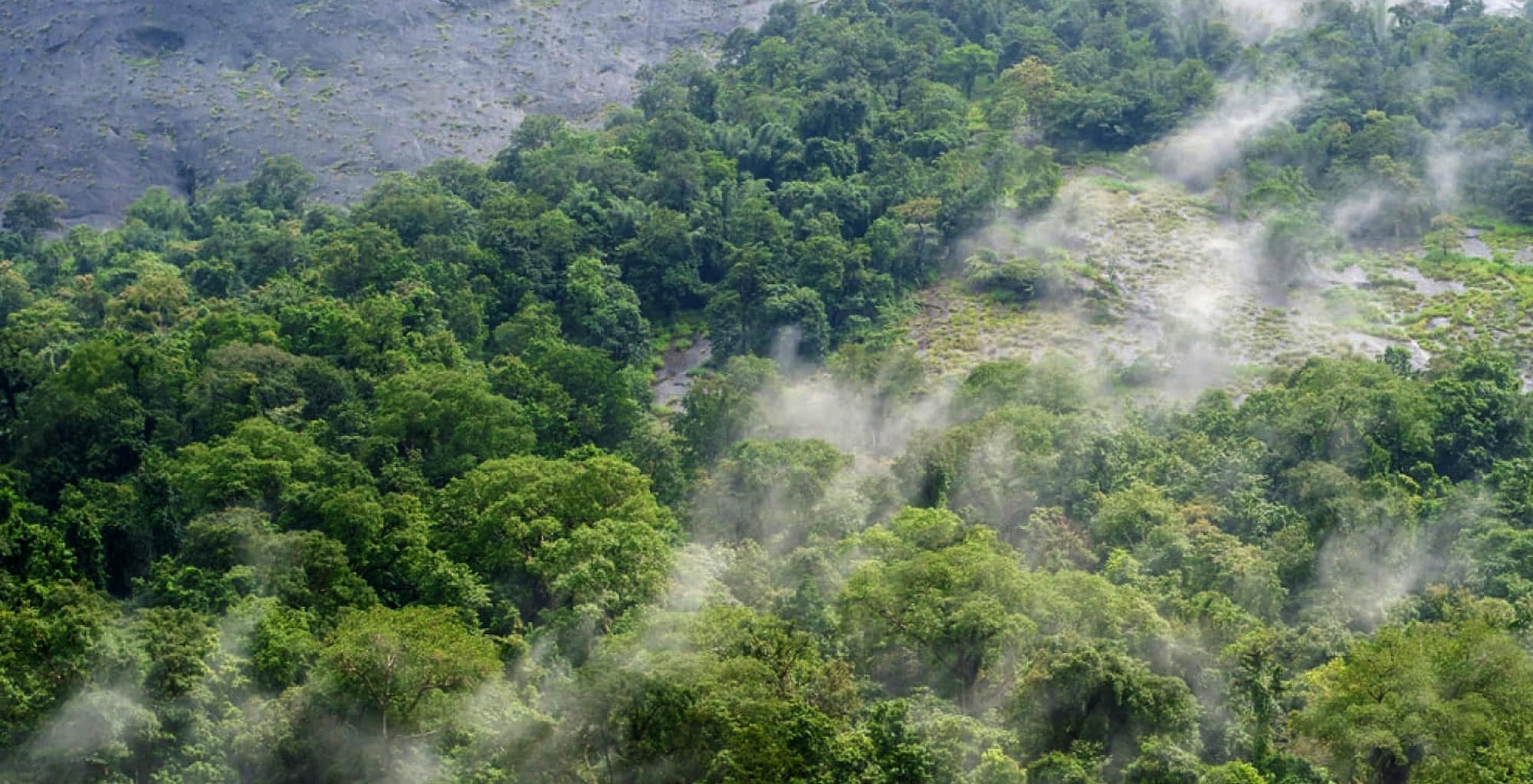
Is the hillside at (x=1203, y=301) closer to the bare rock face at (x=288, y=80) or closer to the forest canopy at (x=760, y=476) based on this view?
the forest canopy at (x=760, y=476)

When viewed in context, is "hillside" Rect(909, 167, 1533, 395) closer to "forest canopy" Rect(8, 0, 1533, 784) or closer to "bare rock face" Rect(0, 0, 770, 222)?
"forest canopy" Rect(8, 0, 1533, 784)

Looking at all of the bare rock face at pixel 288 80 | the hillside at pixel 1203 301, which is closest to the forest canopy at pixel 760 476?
the hillside at pixel 1203 301

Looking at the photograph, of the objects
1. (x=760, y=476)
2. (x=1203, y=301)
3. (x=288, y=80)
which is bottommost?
(x=1203, y=301)

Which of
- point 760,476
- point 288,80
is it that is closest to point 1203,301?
point 760,476

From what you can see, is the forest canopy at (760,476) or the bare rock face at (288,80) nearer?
the forest canopy at (760,476)

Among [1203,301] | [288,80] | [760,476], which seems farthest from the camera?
[288,80]

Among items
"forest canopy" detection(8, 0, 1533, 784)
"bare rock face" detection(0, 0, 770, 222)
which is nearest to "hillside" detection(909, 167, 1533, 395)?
"forest canopy" detection(8, 0, 1533, 784)

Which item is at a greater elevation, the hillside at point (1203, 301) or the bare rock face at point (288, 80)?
the bare rock face at point (288, 80)

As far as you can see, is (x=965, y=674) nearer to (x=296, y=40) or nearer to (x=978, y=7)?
(x=978, y=7)

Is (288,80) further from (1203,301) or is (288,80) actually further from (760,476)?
(1203,301)
